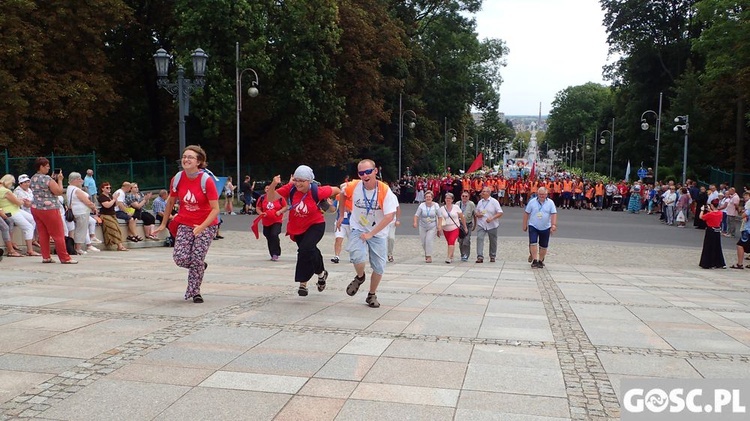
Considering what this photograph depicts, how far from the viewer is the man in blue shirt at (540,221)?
14531 millimetres

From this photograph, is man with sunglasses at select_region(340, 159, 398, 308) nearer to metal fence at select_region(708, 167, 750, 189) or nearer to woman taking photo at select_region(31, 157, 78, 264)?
woman taking photo at select_region(31, 157, 78, 264)

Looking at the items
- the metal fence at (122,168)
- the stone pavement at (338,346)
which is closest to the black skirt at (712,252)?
the stone pavement at (338,346)

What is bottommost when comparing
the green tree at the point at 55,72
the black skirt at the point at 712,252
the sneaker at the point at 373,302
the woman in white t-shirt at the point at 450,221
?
the black skirt at the point at 712,252

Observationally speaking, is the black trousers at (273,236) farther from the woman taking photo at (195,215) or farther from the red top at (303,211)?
the woman taking photo at (195,215)

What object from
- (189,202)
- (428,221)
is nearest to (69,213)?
(189,202)

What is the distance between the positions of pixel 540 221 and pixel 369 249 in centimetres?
729

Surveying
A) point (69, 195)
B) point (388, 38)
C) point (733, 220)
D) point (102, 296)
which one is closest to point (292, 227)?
point (102, 296)

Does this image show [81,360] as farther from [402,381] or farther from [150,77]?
[150,77]

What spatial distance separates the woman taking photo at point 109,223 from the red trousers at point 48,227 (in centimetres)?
374

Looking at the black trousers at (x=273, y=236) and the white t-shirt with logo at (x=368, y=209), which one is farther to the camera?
the black trousers at (x=273, y=236)

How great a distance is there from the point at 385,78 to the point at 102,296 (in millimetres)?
37733

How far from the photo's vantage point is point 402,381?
4.91m

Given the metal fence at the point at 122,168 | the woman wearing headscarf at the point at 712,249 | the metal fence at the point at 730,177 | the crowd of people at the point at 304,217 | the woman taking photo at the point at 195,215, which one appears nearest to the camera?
the woman taking photo at the point at 195,215

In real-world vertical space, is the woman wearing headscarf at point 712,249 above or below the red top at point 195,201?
below
